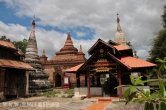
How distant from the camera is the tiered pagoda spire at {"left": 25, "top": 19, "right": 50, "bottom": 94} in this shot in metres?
27.9

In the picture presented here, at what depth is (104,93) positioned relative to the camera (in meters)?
20.4

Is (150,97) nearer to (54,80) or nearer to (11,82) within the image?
(11,82)

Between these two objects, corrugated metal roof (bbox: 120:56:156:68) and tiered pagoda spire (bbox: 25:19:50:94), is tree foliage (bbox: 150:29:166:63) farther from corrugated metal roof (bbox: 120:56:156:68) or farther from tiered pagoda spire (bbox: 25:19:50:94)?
tiered pagoda spire (bbox: 25:19:50:94)

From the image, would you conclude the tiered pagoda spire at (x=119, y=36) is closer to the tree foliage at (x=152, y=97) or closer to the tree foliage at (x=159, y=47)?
the tree foliage at (x=159, y=47)

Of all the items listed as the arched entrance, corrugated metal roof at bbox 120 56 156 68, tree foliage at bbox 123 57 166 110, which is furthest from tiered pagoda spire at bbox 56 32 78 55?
tree foliage at bbox 123 57 166 110

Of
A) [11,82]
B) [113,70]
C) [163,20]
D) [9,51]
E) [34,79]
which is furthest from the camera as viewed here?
[163,20]

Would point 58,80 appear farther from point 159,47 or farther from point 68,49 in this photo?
point 159,47

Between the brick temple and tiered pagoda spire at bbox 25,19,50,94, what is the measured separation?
245 inches

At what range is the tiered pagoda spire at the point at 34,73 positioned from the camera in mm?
27913

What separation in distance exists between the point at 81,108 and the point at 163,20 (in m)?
25.1

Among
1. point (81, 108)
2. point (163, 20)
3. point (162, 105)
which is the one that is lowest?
point (81, 108)

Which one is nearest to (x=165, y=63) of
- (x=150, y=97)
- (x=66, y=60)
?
(x=150, y=97)

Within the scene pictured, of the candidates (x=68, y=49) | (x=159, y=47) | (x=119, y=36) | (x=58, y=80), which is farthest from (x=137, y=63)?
(x=119, y=36)

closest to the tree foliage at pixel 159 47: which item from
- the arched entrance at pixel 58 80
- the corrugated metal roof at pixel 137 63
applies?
the corrugated metal roof at pixel 137 63
